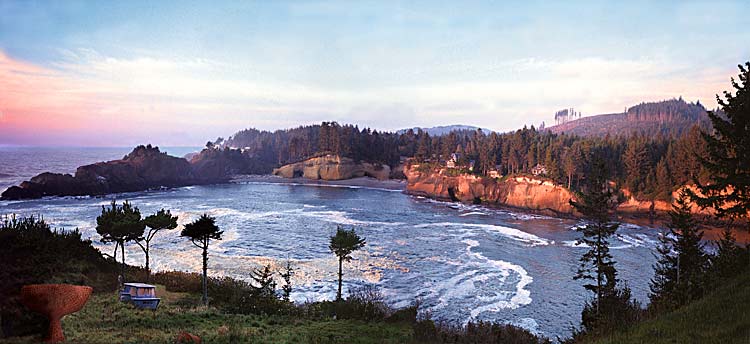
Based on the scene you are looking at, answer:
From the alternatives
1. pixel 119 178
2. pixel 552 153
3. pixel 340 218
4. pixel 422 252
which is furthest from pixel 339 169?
pixel 422 252

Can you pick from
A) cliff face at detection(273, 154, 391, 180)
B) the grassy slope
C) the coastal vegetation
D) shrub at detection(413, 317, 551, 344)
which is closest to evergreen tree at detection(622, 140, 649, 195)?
the coastal vegetation

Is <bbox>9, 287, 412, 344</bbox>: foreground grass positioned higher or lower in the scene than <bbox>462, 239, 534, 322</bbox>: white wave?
higher

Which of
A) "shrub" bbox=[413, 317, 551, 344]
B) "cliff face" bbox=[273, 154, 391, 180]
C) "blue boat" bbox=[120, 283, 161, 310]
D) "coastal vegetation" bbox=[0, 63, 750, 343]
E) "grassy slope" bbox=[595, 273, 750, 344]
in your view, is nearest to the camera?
"grassy slope" bbox=[595, 273, 750, 344]

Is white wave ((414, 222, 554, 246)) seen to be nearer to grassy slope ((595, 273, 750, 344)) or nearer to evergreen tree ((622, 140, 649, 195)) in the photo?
evergreen tree ((622, 140, 649, 195))

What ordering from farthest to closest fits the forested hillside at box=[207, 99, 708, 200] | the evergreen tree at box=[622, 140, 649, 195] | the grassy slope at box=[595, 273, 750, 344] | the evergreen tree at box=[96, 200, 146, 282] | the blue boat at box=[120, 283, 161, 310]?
the evergreen tree at box=[622, 140, 649, 195]
the forested hillside at box=[207, 99, 708, 200]
the evergreen tree at box=[96, 200, 146, 282]
the blue boat at box=[120, 283, 161, 310]
the grassy slope at box=[595, 273, 750, 344]

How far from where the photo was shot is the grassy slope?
32.0 ft

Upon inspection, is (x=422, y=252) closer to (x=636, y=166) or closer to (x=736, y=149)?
(x=736, y=149)

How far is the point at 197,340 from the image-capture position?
12727 mm

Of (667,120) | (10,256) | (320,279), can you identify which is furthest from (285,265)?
(667,120)

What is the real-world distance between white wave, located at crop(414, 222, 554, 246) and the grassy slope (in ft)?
101

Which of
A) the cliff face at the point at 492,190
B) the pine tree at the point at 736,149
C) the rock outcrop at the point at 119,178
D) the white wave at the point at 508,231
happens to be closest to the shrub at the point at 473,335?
the pine tree at the point at 736,149

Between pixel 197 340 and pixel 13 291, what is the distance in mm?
4746

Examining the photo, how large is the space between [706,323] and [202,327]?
1540cm

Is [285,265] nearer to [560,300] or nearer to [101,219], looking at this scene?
[101,219]
